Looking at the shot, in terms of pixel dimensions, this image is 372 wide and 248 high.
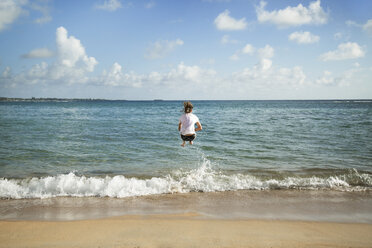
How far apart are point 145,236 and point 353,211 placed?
222 inches

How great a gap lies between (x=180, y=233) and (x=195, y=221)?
2.20ft

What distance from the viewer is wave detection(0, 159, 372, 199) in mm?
7645

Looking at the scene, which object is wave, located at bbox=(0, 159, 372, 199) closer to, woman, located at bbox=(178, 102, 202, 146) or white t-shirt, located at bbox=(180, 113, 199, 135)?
woman, located at bbox=(178, 102, 202, 146)

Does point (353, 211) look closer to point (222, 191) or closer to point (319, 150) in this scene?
point (222, 191)

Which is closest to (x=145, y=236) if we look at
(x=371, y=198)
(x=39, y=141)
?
(x=371, y=198)

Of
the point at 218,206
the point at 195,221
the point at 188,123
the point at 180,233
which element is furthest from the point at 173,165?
the point at 180,233

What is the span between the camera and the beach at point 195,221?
4.84 metres

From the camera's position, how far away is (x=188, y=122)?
8.27m

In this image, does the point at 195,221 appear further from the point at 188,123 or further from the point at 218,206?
the point at 188,123

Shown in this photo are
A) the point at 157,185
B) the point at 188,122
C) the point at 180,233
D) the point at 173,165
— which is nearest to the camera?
the point at 180,233

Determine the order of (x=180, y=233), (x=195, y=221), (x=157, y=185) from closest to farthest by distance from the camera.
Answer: (x=180, y=233)
(x=195, y=221)
(x=157, y=185)

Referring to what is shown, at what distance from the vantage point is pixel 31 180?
8438 millimetres

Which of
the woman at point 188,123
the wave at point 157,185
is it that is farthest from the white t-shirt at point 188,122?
the wave at point 157,185

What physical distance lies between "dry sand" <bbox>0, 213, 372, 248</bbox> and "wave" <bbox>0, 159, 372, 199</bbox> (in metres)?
1.98
